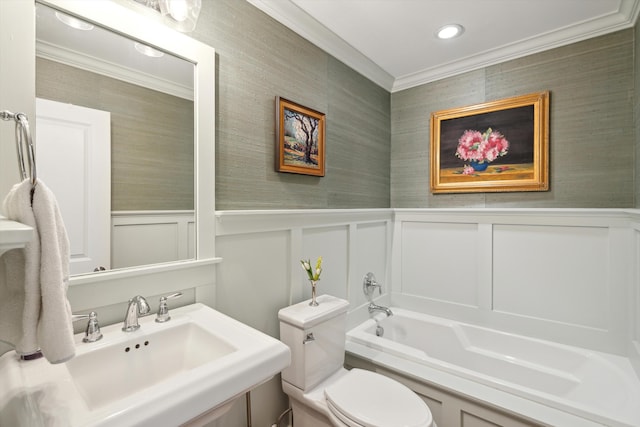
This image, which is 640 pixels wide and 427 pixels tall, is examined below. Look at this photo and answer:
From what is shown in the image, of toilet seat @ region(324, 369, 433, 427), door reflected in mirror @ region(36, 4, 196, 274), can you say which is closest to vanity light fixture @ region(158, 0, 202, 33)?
door reflected in mirror @ region(36, 4, 196, 274)

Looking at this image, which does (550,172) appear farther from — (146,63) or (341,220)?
(146,63)

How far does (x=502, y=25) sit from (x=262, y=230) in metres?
1.97

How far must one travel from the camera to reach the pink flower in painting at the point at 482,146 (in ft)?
7.50

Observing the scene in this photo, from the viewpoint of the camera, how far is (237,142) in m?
1.54

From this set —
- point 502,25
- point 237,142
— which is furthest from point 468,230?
point 237,142

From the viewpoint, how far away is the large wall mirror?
1021mm

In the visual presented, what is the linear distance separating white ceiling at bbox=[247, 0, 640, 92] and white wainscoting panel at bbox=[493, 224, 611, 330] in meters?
1.27

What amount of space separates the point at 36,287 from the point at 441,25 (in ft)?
7.58

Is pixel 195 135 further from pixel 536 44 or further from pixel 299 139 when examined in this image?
pixel 536 44

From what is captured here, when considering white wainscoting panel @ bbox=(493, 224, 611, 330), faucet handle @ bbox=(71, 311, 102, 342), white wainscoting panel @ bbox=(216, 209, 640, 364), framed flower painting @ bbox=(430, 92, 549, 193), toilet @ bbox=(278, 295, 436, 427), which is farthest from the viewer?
framed flower painting @ bbox=(430, 92, 549, 193)

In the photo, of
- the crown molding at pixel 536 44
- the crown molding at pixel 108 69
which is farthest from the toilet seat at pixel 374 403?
the crown molding at pixel 536 44

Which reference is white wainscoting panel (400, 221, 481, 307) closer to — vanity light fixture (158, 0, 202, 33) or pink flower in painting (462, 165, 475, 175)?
pink flower in painting (462, 165, 475, 175)

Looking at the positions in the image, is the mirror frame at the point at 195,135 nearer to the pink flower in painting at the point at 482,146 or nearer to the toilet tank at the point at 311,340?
the toilet tank at the point at 311,340

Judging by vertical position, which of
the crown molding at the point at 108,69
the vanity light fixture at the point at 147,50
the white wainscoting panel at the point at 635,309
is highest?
the vanity light fixture at the point at 147,50
